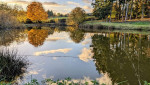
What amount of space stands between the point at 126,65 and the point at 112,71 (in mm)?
976

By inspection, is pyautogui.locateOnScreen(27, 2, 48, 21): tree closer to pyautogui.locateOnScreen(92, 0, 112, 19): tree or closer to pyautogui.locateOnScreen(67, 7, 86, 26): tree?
pyautogui.locateOnScreen(67, 7, 86, 26): tree

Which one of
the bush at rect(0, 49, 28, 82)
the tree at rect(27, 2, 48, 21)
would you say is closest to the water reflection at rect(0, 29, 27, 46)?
the bush at rect(0, 49, 28, 82)

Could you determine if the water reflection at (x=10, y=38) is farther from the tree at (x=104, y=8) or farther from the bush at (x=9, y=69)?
the tree at (x=104, y=8)

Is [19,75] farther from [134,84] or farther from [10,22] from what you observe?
[10,22]

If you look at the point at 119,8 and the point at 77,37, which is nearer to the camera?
the point at 77,37

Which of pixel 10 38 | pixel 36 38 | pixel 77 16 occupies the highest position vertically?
pixel 77 16

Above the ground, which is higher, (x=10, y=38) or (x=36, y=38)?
(x=10, y=38)

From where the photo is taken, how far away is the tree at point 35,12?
4923cm

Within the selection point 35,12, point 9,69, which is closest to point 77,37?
point 9,69

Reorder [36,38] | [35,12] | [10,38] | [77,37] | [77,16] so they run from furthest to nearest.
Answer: [35,12] → [77,16] → [77,37] → [36,38] → [10,38]

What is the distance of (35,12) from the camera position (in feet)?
161

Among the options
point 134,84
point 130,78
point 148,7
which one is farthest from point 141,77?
point 148,7

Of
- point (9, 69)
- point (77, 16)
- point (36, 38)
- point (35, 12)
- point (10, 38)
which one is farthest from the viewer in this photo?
point (35, 12)

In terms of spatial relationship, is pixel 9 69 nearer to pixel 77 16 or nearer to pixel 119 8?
pixel 77 16
